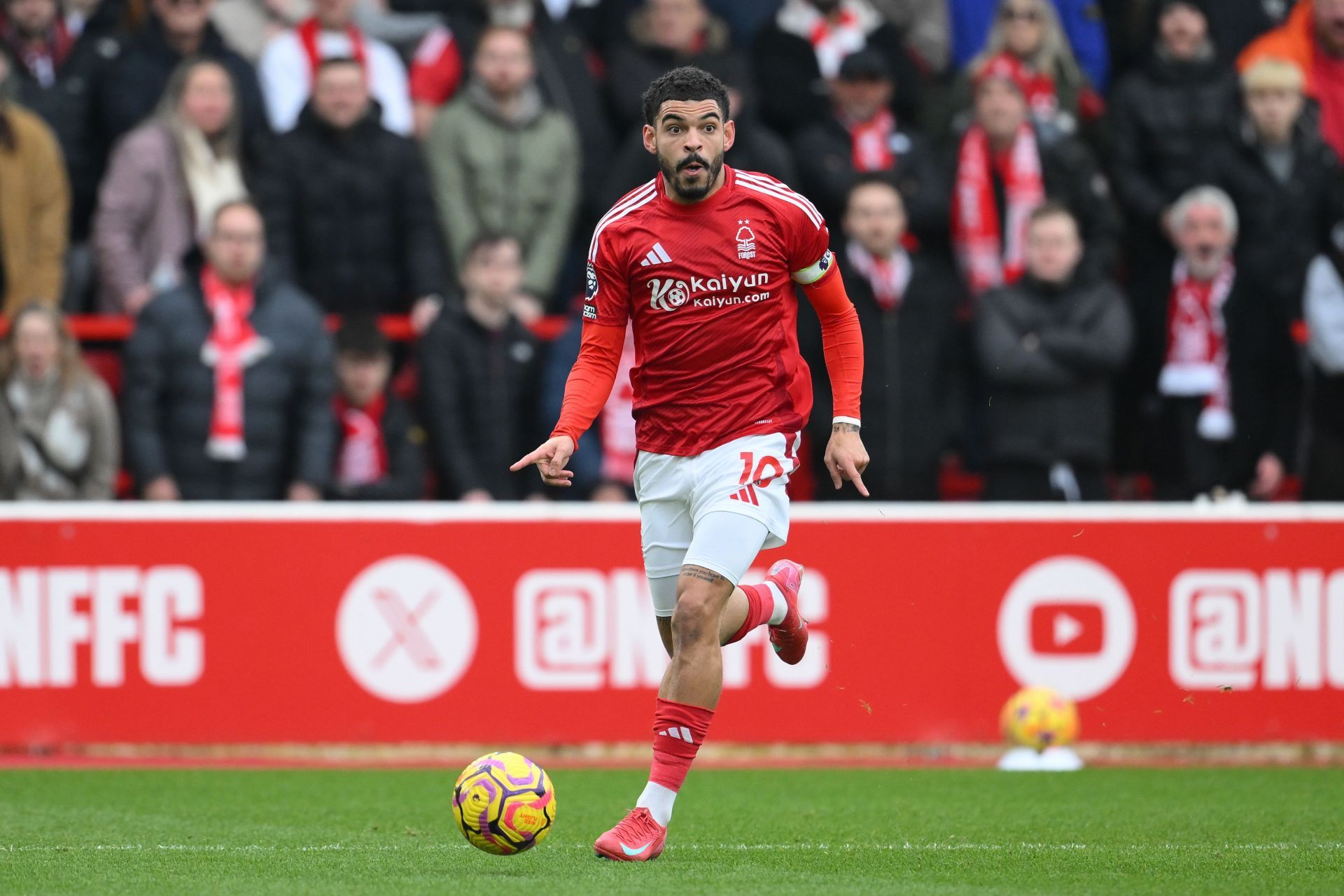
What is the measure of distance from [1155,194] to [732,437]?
632cm

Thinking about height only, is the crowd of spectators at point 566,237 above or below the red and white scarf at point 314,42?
below

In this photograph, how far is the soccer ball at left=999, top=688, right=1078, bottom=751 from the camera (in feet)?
32.0

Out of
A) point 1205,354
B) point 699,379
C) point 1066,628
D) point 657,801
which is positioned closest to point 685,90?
point 699,379

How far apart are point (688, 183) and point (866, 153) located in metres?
5.57

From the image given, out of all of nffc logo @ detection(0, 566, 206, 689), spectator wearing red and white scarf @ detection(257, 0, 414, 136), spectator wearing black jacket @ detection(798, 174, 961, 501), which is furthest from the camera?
spectator wearing red and white scarf @ detection(257, 0, 414, 136)

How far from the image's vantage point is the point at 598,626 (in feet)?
33.3

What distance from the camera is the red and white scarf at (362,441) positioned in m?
11.1

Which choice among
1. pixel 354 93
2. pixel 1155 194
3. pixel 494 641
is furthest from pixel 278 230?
pixel 1155 194

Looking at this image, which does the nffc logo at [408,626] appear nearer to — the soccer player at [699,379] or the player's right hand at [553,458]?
the soccer player at [699,379]

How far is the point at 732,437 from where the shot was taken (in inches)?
262

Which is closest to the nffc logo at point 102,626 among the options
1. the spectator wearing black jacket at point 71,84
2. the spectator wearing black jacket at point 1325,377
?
the spectator wearing black jacket at point 71,84

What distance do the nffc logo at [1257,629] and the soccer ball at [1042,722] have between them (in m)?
0.81

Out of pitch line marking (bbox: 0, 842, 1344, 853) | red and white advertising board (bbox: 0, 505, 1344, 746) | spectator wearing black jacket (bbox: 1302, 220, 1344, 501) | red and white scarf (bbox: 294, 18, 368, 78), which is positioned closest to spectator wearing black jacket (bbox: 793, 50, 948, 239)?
spectator wearing black jacket (bbox: 1302, 220, 1344, 501)

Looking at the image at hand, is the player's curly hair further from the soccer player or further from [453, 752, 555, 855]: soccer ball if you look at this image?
[453, 752, 555, 855]: soccer ball
